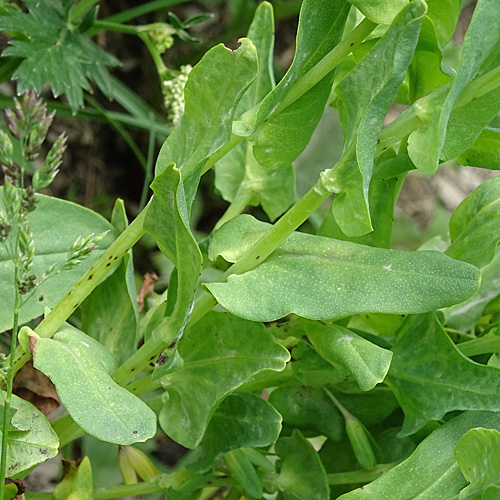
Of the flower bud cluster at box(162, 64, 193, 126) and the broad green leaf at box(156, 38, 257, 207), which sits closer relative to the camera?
the broad green leaf at box(156, 38, 257, 207)

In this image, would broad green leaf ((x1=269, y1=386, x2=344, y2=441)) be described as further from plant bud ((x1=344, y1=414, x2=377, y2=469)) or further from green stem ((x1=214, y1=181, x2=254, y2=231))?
green stem ((x1=214, y1=181, x2=254, y2=231))

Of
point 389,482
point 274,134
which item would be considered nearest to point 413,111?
point 274,134

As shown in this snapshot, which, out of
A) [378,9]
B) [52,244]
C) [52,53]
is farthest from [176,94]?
[378,9]

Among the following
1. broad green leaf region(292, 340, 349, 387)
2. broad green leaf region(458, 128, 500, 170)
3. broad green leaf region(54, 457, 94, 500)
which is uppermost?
broad green leaf region(458, 128, 500, 170)

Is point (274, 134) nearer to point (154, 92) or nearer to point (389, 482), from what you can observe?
point (389, 482)

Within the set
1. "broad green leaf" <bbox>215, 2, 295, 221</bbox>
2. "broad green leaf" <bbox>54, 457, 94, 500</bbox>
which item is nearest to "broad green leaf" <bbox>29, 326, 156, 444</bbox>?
"broad green leaf" <bbox>54, 457, 94, 500</bbox>

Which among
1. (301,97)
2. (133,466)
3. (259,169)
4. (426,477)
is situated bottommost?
(133,466)

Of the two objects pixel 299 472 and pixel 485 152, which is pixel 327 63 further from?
pixel 299 472
